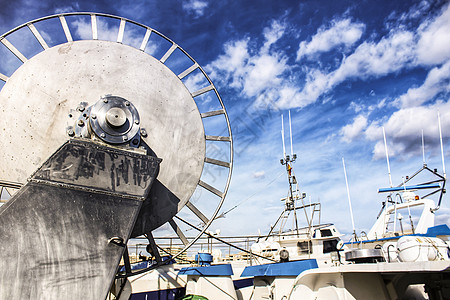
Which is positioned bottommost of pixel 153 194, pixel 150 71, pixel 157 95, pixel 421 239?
pixel 421 239

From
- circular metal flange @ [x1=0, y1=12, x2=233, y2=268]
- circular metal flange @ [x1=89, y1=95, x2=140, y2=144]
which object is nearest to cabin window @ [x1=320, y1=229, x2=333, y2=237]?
circular metal flange @ [x1=0, y1=12, x2=233, y2=268]

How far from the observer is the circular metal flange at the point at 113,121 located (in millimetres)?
3900

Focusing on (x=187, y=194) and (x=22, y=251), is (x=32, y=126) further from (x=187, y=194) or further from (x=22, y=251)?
(x=187, y=194)

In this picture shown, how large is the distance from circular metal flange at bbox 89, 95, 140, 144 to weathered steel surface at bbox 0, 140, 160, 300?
14.2 inches

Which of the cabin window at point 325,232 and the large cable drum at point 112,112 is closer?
the large cable drum at point 112,112

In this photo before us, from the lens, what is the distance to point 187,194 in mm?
5422

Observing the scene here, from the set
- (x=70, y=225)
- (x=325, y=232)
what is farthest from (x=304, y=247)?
(x=70, y=225)

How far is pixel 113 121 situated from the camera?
394 centimetres

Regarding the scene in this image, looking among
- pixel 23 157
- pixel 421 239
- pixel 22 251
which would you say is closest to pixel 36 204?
pixel 22 251

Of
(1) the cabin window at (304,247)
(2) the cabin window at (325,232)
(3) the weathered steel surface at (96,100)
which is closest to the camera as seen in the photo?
(3) the weathered steel surface at (96,100)

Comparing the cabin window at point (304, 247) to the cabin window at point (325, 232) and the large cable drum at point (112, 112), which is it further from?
the large cable drum at point (112, 112)

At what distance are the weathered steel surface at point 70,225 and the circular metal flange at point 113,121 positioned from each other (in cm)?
36

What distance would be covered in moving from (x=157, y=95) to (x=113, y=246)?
284 centimetres

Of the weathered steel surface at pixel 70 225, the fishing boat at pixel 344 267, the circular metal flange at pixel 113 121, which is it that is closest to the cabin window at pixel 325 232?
the fishing boat at pixel 344 267
